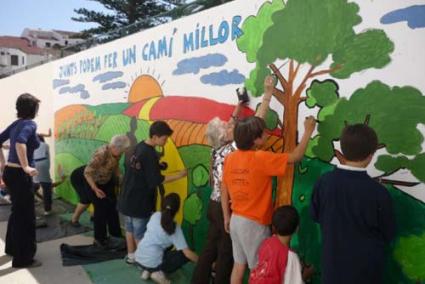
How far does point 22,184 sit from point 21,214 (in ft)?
1.09

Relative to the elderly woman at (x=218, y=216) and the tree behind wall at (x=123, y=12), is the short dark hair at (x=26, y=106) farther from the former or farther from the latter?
the tree behind wall at (x=123, y=12)

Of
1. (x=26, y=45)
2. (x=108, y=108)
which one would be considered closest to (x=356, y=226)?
(x=108, y=108)

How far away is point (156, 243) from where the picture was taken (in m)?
4.27

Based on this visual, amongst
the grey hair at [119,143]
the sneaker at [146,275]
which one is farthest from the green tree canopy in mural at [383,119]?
the grey hair at [119,143]

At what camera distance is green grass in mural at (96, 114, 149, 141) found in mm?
5801

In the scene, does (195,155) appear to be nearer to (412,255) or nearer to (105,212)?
(105,212)

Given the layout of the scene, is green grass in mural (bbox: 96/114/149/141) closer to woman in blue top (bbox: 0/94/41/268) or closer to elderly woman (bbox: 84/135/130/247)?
elderly woman (bbox: 84/135/130/247)

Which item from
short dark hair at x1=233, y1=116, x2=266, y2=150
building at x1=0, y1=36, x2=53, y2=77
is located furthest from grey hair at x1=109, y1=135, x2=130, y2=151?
building at x1=0, y1=36, x2=53, y2=77

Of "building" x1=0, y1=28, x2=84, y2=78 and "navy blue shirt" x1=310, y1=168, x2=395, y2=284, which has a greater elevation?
"building" x1=0, y1=28, x2=84, y2=78

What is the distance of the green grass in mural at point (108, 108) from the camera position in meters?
6.36

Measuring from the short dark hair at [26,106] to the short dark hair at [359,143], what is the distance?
3653 mm

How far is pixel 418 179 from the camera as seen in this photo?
107 inches

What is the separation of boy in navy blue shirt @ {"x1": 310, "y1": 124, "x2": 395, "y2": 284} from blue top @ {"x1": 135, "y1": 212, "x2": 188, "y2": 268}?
2021 millimetres

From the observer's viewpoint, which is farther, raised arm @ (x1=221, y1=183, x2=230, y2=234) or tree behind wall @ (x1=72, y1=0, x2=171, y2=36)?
tree behind wall @ (x1=72, y1=0, x2=171, y2=36)
